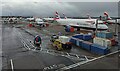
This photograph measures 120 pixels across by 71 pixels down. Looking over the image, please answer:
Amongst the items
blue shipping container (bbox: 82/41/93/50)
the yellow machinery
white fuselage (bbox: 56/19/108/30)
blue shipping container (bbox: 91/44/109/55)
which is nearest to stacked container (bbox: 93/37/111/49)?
blue shipping container (bbox: 82/41/93/50)

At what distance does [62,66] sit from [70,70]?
174 cm

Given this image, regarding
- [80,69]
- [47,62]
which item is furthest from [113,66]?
[47,62]

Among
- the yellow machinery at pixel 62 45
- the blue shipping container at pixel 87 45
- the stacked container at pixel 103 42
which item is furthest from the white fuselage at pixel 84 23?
the yellow machinery at pixel 62 45

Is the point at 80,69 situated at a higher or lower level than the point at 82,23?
lower

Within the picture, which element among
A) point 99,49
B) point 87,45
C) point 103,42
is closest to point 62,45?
point 87,45

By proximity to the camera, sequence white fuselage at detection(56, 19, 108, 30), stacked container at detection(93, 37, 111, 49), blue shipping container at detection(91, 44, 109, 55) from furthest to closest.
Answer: white fuselage at detection(56, 19, 108, 30)
stacked container at detection(93, 37, 111, 49)
blue shipping container at detection(91, 44, 109, 55)

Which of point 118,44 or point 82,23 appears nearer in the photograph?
point 118,44

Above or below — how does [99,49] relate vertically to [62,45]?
below

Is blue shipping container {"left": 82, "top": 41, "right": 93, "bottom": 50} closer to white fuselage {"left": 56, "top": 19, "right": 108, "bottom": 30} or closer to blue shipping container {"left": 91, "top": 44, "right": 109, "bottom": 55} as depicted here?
blue shipping container {"left": 91, "top": 44, "right": 109, "bottom": 55}

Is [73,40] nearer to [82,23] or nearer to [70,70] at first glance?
[70,70]

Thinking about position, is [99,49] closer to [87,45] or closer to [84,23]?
[87,45]

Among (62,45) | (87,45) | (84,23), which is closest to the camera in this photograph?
(62,45)

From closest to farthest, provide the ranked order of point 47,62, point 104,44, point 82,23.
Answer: point 47,62, point 104,44, point 82,23

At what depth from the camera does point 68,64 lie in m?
20.1
